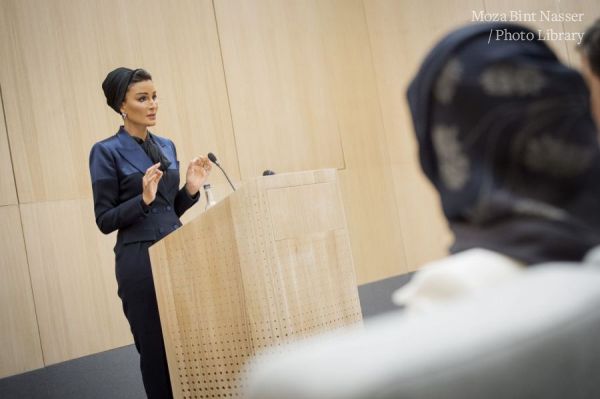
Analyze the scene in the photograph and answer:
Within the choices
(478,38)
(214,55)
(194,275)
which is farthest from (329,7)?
(478,38)

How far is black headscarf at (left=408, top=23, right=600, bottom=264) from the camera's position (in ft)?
2.10

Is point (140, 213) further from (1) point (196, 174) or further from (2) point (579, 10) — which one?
(2) point (579, 10)

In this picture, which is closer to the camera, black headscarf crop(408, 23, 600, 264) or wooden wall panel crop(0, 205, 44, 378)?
black headscarf crop(408, 23, 600, 264)

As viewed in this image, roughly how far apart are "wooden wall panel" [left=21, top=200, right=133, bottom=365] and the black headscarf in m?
3.72

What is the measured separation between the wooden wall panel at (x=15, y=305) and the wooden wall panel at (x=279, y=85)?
1.62m

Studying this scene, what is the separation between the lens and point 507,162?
2.22 ft

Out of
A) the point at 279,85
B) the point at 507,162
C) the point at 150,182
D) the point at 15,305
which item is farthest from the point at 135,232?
the point at 279,85

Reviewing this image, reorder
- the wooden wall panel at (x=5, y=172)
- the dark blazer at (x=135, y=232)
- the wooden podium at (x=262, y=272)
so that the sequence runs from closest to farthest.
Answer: the wooden podium at (x=262, y=272) → the dark blazer at (x=135, y=232) → the wooden wall panel at (x=5, y=172)

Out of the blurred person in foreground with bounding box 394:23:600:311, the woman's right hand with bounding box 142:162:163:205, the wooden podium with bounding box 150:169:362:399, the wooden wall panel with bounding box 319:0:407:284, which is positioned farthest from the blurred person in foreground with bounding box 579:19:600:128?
the wooden wall panel with bounding box 319:0:407:284

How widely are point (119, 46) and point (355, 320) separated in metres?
2.83

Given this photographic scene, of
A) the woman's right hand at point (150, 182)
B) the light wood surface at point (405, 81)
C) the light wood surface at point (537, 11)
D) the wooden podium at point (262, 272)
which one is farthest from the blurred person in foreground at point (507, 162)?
the light wood surface at point (537, 11)

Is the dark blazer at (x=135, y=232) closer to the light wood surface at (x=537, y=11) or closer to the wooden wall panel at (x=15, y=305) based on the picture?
the wooden wall panel at (x=15, y=305)

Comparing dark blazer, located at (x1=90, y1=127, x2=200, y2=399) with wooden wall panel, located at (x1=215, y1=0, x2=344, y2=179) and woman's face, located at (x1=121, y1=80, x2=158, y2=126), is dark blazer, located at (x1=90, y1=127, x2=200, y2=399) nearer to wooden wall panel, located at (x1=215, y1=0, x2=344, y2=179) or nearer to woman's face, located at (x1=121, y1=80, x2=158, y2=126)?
woman's face, located at (x1=121, y1=80, x2=158, y2=126)

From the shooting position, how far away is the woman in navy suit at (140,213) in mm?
2883
